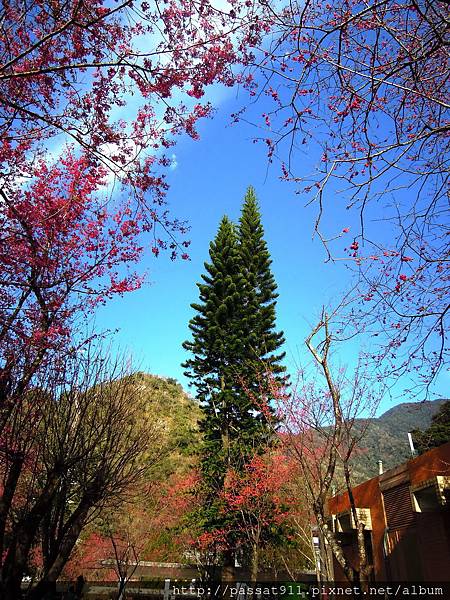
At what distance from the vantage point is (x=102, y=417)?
6.48 m

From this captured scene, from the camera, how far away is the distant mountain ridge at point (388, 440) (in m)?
6.71

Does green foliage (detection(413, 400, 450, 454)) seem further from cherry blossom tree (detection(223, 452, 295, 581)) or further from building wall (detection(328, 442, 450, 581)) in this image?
cherry blossom tree (detection(223, 452, 295, 581))

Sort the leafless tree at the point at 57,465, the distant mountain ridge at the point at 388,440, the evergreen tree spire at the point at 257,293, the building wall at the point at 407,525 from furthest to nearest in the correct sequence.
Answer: the evergreen tree spire at the point at 257,293 < the building wall at the point at 407,525 < the distant mountain ridge at the point at 388,440 < the leafless tree at the point at 57,465

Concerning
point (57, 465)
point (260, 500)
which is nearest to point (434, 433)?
point (57, 465)

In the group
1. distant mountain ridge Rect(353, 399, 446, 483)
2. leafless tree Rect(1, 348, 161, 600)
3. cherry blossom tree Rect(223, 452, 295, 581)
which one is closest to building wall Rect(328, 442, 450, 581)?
distant mountain ridge Rect(353, 399, 446, 483)

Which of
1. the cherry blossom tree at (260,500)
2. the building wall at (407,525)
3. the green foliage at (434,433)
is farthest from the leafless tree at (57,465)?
the cherry blossom tree at (260,500)

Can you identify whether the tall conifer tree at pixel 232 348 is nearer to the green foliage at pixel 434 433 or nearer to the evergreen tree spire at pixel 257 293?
the evergreen tree spire at pixel 257 293

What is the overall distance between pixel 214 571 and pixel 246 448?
18.4 ft

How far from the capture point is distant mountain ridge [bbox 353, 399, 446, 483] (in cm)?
671

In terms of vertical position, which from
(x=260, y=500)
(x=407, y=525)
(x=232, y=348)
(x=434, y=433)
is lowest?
(x=407, y=525)

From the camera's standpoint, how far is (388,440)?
4428 cm

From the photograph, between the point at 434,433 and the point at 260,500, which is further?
the point at 260,500

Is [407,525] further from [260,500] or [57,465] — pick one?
[57,465]

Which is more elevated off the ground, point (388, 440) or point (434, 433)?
point (388, 440)
